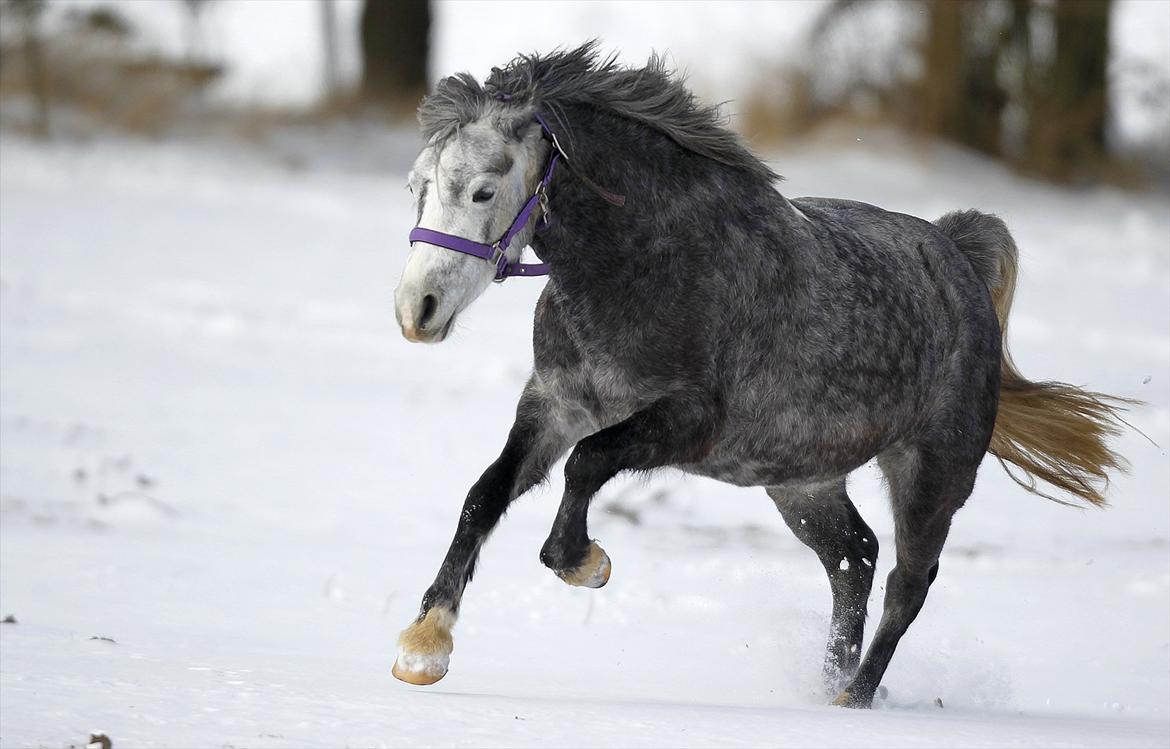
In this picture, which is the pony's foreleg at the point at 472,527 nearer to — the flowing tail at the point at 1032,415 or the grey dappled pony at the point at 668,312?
the grey dappled pony at the point at 668,312

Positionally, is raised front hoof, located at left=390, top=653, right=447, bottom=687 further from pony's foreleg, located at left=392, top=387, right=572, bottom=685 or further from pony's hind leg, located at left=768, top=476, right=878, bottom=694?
pony's hind leg, located at left=768, top=476, right=878, bottom=694

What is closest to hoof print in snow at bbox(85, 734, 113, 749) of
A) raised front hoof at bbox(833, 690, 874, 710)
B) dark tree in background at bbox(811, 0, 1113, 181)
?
raised front hoof at bbox(833, 690, 874, 710)

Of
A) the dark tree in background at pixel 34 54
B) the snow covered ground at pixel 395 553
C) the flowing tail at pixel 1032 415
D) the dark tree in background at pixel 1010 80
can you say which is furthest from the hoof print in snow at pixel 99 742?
the dark tree in background at pixel 1010 80

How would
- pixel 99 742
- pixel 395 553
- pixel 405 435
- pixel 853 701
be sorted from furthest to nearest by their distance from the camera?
pixel 405 435 → pixel 395 553 → pixel 853 701 → pixel 99 742

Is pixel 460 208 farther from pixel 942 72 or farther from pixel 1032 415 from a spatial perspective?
pixel 942 72

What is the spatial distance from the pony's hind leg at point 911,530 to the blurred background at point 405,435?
0.22m

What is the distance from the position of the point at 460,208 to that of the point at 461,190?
4 centimetres

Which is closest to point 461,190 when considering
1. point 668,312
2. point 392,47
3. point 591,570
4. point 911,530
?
point 668,312

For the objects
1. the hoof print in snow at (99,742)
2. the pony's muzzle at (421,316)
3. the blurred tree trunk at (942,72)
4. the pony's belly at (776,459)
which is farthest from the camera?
the blurred tree trunk at (942,72)

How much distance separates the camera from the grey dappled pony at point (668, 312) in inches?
138

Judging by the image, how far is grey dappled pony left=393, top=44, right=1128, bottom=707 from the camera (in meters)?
3.50

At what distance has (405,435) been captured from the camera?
7.83 m

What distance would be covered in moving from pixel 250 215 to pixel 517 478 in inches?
382

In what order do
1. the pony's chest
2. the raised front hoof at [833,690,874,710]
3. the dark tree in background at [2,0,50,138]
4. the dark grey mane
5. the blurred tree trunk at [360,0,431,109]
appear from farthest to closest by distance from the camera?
the blurred tree trunk at [360,0,431,109] < the dark tree in background at [2,0,50,138] < the raised front hoof at [833,690,874,710] < the pony's chest < the dark grey mane
